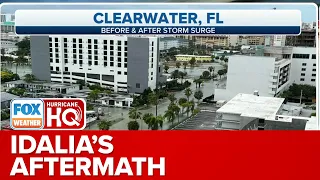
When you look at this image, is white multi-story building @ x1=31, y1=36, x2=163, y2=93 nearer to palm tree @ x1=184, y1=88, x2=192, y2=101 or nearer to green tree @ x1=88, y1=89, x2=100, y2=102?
green tree @ x1=88, y1=89, x2=100, y2=102

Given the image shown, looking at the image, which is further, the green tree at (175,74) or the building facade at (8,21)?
the green tree at (175,74)

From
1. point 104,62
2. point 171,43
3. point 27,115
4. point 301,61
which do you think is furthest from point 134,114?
point 301,61

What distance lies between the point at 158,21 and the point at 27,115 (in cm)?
96

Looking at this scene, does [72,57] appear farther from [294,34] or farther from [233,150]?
[294,34]

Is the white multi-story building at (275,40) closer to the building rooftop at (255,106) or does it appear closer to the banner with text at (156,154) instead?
the building rooftop at (255,106)

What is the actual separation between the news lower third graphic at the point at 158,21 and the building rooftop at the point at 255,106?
1.31 feet

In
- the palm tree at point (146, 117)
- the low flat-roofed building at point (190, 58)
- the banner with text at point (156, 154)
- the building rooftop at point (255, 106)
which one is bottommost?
the banner with text at point (156, 154)

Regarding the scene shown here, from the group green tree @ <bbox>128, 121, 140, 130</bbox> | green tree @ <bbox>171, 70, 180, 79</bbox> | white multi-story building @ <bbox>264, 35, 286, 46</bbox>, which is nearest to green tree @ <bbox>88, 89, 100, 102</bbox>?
green tree @ <bbox>128, 121, 140, 130</bbox>

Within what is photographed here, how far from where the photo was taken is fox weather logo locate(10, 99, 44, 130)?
188 cm

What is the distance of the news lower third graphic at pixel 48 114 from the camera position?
1885 millimetres

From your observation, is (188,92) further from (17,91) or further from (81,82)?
(17,91)

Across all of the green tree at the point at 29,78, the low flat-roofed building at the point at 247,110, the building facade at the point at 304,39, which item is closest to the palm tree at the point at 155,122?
the low flat-roofed building at the point at 247,110

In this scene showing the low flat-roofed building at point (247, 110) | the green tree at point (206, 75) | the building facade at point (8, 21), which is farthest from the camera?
the green tree at point (206, 75)

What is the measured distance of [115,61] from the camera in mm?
1997
